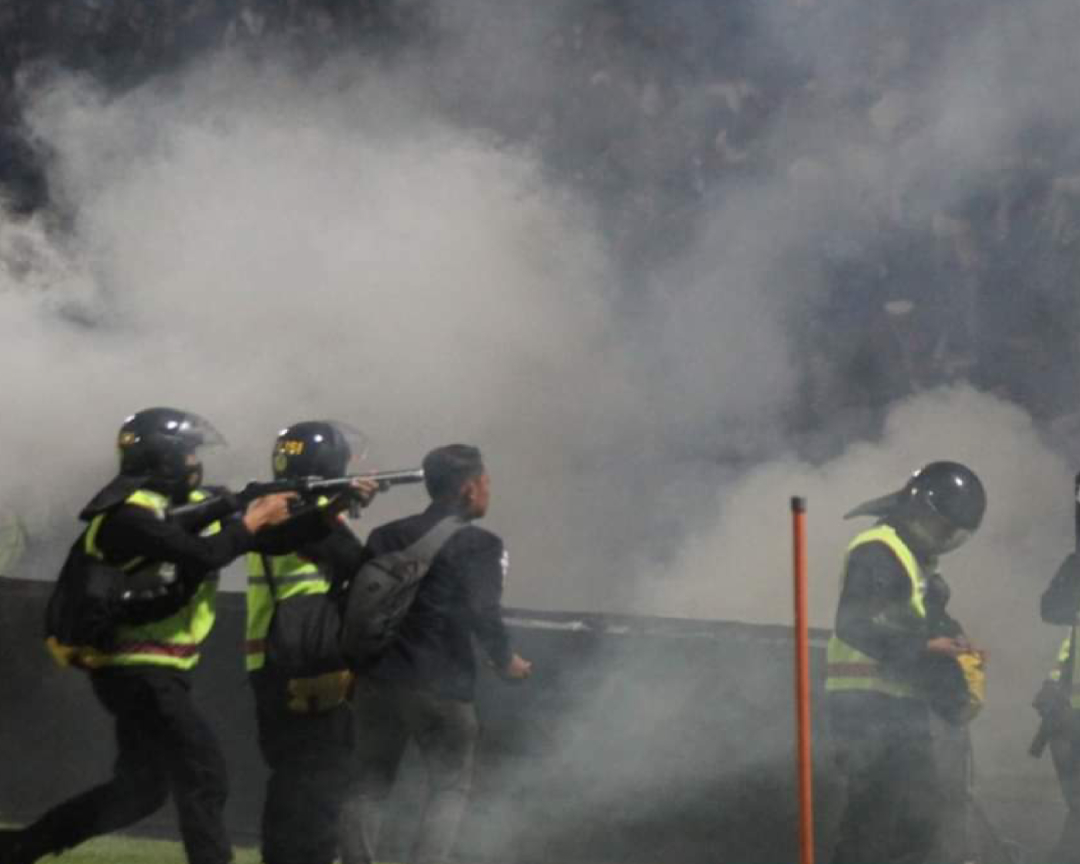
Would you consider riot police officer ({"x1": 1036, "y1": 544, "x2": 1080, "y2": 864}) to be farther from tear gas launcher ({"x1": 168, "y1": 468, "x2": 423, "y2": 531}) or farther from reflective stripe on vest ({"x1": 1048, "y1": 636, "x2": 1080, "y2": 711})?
tear gas launcher ({"x1": 168, "y1": 468, "x2": 423, "y2": 531})

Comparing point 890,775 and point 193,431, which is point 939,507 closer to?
point 890,775

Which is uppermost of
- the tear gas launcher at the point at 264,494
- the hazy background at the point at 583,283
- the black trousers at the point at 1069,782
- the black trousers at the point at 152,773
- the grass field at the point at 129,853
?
the hazy background at the point at 583,283

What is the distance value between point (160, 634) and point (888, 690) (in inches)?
80.1

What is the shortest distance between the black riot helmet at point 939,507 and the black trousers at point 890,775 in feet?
1.60

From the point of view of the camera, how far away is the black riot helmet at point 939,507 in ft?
22.6

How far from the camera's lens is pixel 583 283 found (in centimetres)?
1285

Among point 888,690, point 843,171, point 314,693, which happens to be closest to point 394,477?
point 314,693

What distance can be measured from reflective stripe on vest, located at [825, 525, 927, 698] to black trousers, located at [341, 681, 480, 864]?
1090 mm

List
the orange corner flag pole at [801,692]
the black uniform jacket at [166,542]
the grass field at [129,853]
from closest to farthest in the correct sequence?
1. the orange corner flag pole at [801,692]
2. the black uniform jacket at [166,542]
3. the grass field at [129,853]

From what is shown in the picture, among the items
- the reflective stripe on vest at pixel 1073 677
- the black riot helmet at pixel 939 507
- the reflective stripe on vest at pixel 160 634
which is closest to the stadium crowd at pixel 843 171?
the reflective stripe on vest at pixel 1073 677

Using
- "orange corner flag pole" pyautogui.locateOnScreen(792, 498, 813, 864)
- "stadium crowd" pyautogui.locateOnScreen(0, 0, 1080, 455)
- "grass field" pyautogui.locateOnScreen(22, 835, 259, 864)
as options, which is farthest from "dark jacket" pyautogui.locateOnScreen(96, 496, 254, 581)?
"stadium crowd" pyautogui.locateOnScreen(0, 0, 1080, 455)

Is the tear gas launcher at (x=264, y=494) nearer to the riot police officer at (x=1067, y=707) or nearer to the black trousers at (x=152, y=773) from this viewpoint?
the black trousers at (x=152, y=773)

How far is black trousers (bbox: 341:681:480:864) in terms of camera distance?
6.94 m

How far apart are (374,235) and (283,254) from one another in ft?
1.65
